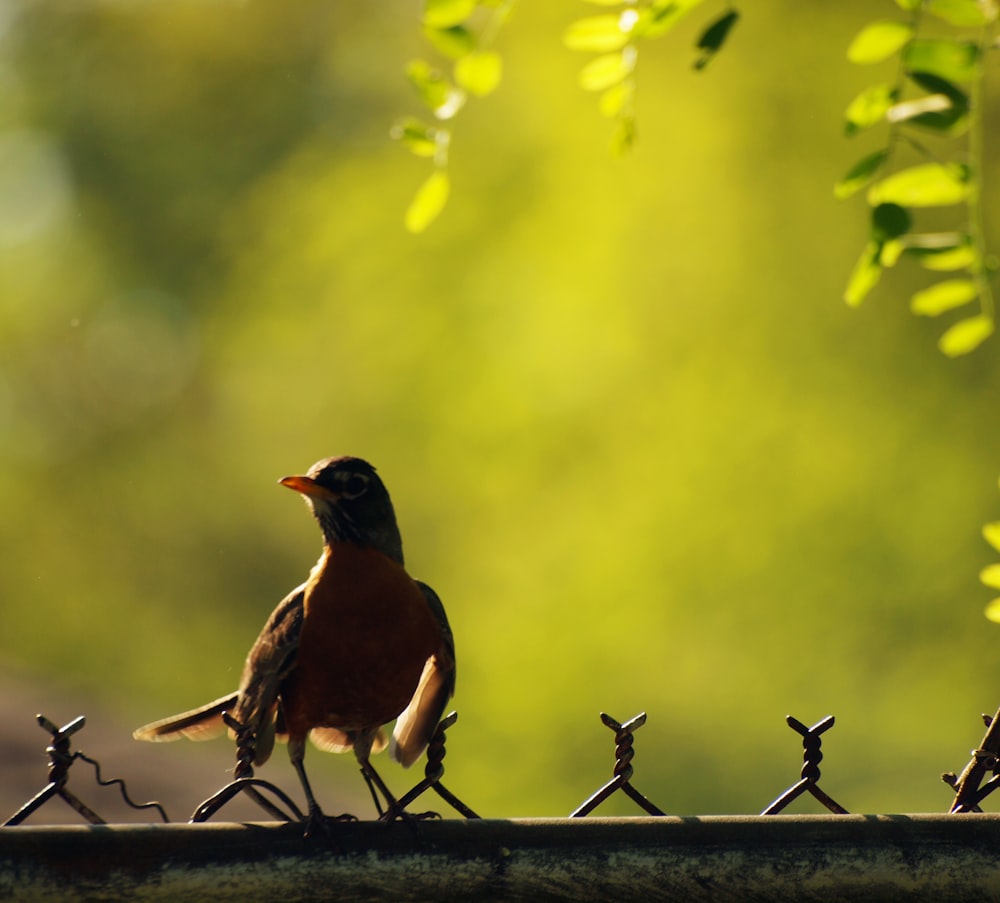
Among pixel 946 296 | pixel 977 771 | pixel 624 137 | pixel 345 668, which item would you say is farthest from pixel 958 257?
pixel 345 668

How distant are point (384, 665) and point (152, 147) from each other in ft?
65.8

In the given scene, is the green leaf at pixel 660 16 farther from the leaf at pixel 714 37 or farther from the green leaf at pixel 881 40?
the green leaf at pixel 881 40

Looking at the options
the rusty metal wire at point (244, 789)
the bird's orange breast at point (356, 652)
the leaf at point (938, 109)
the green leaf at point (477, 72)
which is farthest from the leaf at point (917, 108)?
the bird's orange breast at point (356, 652)

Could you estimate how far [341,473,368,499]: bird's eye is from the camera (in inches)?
118

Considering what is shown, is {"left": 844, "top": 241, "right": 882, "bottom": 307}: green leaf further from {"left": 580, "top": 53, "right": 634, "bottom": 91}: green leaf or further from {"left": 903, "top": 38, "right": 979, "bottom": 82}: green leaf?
{"left": 580, "top": 53, "right": 634, "bottom": 91}: green leaf

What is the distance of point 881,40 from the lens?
1.63 m

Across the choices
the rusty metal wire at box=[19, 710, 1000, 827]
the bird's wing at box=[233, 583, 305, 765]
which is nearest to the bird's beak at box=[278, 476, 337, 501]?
the bird's wing at box=[233, 583, 305, 765]

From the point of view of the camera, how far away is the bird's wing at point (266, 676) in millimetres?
2434

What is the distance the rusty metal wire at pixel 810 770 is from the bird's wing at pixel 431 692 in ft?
2.49

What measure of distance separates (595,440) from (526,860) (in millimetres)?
11968

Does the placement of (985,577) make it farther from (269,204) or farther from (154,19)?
(154,19)

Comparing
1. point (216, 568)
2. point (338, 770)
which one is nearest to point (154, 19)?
point (216, 568)

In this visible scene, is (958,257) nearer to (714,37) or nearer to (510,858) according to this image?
(714,37)

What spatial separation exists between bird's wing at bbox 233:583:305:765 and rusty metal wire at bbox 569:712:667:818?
663 mm
